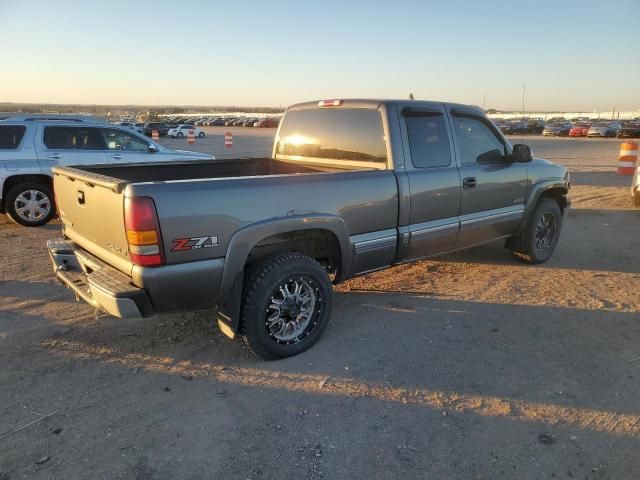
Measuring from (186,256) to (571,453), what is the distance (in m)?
2.50

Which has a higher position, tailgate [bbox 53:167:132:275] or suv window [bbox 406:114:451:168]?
suv window [bbox 406:114:451:168]

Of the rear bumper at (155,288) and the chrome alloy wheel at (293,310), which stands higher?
the rear bumper at (155,288)

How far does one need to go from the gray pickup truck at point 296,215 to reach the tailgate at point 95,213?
0.01 m

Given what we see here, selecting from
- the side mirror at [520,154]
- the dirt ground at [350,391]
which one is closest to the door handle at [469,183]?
the side mirror at [520,154]

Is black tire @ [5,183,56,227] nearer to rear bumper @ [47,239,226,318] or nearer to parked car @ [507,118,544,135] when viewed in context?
rear bumper @ [47,239,226,318]

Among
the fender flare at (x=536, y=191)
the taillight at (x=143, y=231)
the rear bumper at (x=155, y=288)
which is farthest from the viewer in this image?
the fender flare at (x=536, y=191)

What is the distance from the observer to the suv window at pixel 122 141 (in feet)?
28.9

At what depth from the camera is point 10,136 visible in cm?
795

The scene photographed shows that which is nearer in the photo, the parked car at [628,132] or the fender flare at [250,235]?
the fender flare at [250,235]

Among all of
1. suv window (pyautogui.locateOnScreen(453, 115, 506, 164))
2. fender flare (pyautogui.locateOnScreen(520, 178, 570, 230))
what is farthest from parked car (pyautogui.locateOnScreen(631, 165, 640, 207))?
suv window (pyautogui.locateOnScreen(453, 115, 506, 164))

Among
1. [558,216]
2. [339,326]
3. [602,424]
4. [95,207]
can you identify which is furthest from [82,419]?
[558,216]

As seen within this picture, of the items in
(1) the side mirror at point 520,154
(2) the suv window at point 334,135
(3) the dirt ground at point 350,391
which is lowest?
(3) the dirt ground at point 350,391

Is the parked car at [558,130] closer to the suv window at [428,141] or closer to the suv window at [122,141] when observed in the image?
the suv window at [122,141]

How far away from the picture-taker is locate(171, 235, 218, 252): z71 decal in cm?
308
